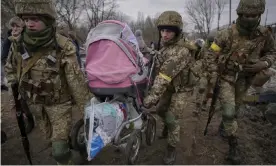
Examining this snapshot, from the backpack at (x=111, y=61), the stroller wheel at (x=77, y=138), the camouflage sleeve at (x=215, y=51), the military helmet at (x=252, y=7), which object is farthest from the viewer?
the camouflage sleeve at (x=215, y=51)

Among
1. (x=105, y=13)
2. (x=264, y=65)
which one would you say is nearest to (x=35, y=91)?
(x=264, y=65)

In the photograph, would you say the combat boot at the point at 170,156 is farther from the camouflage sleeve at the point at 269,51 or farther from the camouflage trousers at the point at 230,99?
the camouflage sleeve at the point at 269,51

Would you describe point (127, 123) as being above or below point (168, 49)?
below

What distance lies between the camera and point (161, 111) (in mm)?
3832

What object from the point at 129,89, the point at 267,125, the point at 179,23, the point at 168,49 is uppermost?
the point at 179,23

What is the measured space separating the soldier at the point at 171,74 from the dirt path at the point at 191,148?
45 cm

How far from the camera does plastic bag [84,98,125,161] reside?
8.17ft

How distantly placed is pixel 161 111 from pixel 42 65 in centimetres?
190

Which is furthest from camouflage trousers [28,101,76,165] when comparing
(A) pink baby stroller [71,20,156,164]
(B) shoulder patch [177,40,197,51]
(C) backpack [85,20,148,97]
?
(B) shoulder patch [177,40,197,51]

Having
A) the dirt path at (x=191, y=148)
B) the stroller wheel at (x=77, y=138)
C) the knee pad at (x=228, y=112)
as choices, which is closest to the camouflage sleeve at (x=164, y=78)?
the stroller wheel at (x=77, y=138)

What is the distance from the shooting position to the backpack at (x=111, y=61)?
276cm

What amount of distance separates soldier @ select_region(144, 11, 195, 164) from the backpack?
0.34 metres

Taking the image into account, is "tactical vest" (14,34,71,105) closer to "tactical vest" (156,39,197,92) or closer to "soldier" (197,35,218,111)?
"tactical vest" (156,39,197,92)

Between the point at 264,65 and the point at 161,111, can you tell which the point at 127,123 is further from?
the point at 264,65
